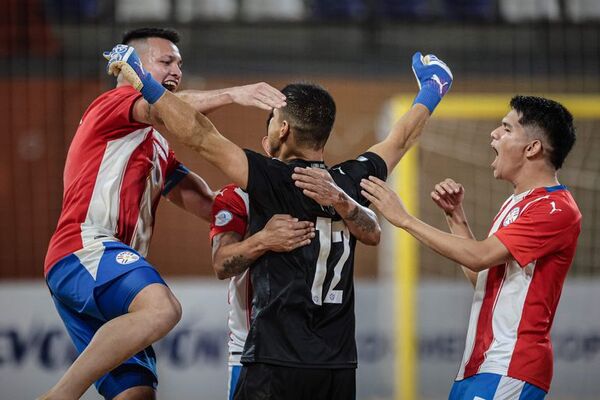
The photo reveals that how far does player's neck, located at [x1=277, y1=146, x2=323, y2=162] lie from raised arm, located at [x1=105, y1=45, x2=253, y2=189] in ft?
0.76

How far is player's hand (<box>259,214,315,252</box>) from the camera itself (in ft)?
11.0

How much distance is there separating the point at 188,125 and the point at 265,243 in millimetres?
542

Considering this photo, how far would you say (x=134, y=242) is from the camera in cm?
404

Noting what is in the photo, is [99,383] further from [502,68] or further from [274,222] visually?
[502,68]

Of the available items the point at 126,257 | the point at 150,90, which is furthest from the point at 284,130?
the point at 126,257

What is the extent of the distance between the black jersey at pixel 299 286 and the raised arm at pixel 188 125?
0.18ft

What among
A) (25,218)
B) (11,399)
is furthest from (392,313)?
(25,218)

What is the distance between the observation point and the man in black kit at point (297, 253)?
3.34 meters

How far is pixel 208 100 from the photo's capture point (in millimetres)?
3713

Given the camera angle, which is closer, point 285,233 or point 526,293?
point 285,233

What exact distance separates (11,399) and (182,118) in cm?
509

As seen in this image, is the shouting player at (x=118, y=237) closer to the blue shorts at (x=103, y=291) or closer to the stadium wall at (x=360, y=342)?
the blue shorts at (x=103, y=291)

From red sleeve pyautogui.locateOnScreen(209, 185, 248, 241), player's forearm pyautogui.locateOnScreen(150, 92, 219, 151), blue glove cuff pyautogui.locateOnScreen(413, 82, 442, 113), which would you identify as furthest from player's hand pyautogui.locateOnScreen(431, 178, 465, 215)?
player's forearm pyautogui.locateOnScreen(150, 92, 219, 151)

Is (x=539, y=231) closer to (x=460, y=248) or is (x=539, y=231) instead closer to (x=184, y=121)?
(x=460, y=248)
